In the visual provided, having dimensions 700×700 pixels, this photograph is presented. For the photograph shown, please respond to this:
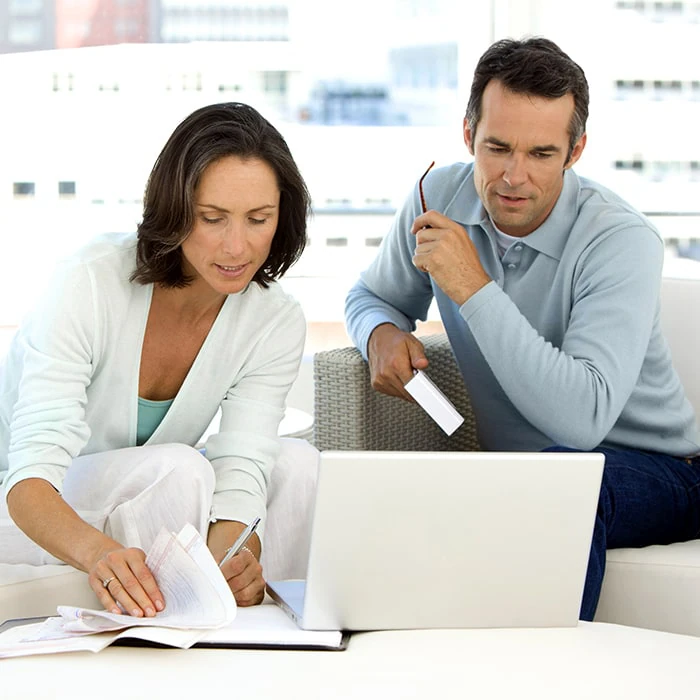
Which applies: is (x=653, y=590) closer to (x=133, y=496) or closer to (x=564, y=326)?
(x=564, y=326)

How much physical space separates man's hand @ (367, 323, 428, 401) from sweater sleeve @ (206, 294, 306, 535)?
21 centimetres

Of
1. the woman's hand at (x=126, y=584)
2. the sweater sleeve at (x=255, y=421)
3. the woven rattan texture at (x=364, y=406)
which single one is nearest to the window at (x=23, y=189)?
the woven rattan texture at (x=364, y=406)

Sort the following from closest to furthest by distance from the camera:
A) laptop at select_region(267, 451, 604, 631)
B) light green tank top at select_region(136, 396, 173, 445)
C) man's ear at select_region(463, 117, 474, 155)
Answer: laptop at select_region(267, 451, 604, 631)
light green tank top at select_region(136, 396, 173, 445)
man's ear at select_region(463, 117, 474, 155)

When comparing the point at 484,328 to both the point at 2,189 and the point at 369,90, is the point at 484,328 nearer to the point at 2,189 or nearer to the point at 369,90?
the point at 369,90

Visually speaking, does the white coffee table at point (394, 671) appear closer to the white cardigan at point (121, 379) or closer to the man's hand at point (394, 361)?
the white cardigan at point (121, 379)

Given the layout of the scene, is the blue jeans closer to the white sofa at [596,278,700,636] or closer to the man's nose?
the white sofa at [596,278,700,636]

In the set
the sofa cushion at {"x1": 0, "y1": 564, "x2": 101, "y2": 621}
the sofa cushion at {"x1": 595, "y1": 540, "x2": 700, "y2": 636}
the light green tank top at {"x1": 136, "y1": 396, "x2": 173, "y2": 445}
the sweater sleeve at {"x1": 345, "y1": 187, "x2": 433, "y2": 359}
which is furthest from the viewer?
the sweater sleeve at {"x1": 345, "y1": 187, "x2": 433, "y2": 359}

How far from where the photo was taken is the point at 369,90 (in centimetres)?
412

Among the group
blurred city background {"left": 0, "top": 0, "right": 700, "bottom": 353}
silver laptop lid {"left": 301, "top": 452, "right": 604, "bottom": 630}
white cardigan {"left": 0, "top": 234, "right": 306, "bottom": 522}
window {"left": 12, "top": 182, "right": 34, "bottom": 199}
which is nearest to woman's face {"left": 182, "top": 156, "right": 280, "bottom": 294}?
white cardigan {"left": 0, "top": 234, "right": 306, "bottom": 522}

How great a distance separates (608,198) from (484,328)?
399 mm

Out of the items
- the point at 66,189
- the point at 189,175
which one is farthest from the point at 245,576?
the point at 66,189

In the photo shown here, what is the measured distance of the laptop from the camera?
52.3 inches

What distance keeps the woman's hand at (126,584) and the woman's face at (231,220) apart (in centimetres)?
52

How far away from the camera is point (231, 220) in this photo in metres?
1.82
